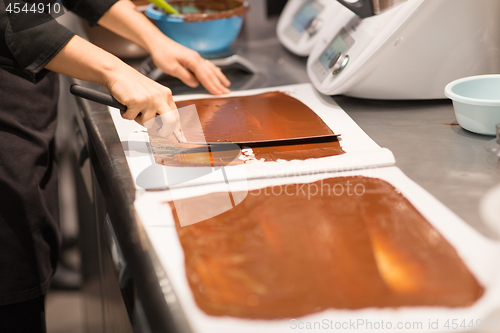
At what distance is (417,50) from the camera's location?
984 mm

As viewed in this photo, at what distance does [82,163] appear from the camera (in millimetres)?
1175

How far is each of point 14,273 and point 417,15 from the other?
1.03 meters

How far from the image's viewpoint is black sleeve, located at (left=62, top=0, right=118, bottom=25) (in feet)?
3.99

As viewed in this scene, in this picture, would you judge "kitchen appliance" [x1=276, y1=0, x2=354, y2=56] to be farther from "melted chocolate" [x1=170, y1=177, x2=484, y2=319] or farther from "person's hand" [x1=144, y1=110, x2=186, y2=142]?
"melted chocolate" [x1=170, y1=177, x2=484, y2=319]

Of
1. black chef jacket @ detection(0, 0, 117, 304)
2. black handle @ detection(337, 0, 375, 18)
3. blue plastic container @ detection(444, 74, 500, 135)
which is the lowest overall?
black chef jacket @ detection(0, 0, 117, 304)

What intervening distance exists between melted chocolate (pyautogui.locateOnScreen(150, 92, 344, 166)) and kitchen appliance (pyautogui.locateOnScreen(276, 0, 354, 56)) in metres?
0.35

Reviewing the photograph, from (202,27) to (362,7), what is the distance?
1.65 ft

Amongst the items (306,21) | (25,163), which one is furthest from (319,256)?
(306,21)

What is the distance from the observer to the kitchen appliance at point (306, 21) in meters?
1.33

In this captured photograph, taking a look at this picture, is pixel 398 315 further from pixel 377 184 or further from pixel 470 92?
pixel 470 92

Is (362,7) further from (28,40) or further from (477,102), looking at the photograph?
(28,40)

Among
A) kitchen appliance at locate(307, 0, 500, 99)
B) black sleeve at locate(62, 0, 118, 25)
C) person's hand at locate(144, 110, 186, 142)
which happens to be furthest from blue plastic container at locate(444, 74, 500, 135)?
black sleeve at locate(62, 0, 118, 25)

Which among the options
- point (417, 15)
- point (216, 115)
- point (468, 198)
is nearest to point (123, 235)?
point (216, 115)

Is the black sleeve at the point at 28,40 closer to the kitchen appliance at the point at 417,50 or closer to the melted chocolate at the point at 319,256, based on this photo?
the melted chocolate at the point at 319,256
